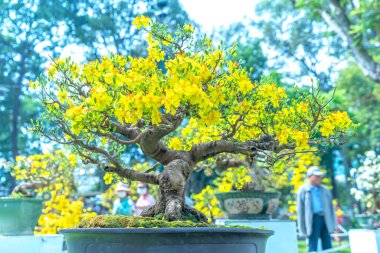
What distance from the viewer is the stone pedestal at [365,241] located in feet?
9.75

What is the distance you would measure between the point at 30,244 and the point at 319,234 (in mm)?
3432

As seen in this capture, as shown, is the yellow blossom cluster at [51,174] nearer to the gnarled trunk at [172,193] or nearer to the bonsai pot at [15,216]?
the bonsai pot at [15,216]

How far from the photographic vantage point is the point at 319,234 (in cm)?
508

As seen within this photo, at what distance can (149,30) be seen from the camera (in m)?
2.23

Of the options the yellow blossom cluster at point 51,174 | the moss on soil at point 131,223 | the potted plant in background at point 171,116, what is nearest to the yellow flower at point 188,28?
the potted plant in background at point 171,116

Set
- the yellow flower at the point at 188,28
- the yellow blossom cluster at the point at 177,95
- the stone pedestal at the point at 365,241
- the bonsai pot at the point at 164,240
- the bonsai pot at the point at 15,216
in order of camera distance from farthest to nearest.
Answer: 1. the bonsai pot at the point at 15,216
2. the stone pedestal at the point at 365,241
3. the yellow flower at the point at 188,28
4. the yellow blossom cluster at the point at 177,95
5. the bonsai pot at the point at 164,240

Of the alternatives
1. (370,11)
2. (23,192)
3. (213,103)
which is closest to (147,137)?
(213,103)

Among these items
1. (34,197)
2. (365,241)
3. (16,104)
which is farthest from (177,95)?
(16,104)

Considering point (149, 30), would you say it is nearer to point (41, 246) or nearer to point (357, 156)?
point (41, 246)

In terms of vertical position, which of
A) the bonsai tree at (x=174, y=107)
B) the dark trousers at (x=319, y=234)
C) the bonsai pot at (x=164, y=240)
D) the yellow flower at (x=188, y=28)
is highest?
the yellow flower at (x=188, y=28)

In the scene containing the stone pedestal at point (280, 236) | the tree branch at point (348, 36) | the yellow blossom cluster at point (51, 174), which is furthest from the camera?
the tree branch at point (348, 36)

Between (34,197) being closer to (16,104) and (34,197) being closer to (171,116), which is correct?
(171,116)

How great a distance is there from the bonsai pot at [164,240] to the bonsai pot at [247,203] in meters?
2.07

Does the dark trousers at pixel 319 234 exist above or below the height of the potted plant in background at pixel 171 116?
below
